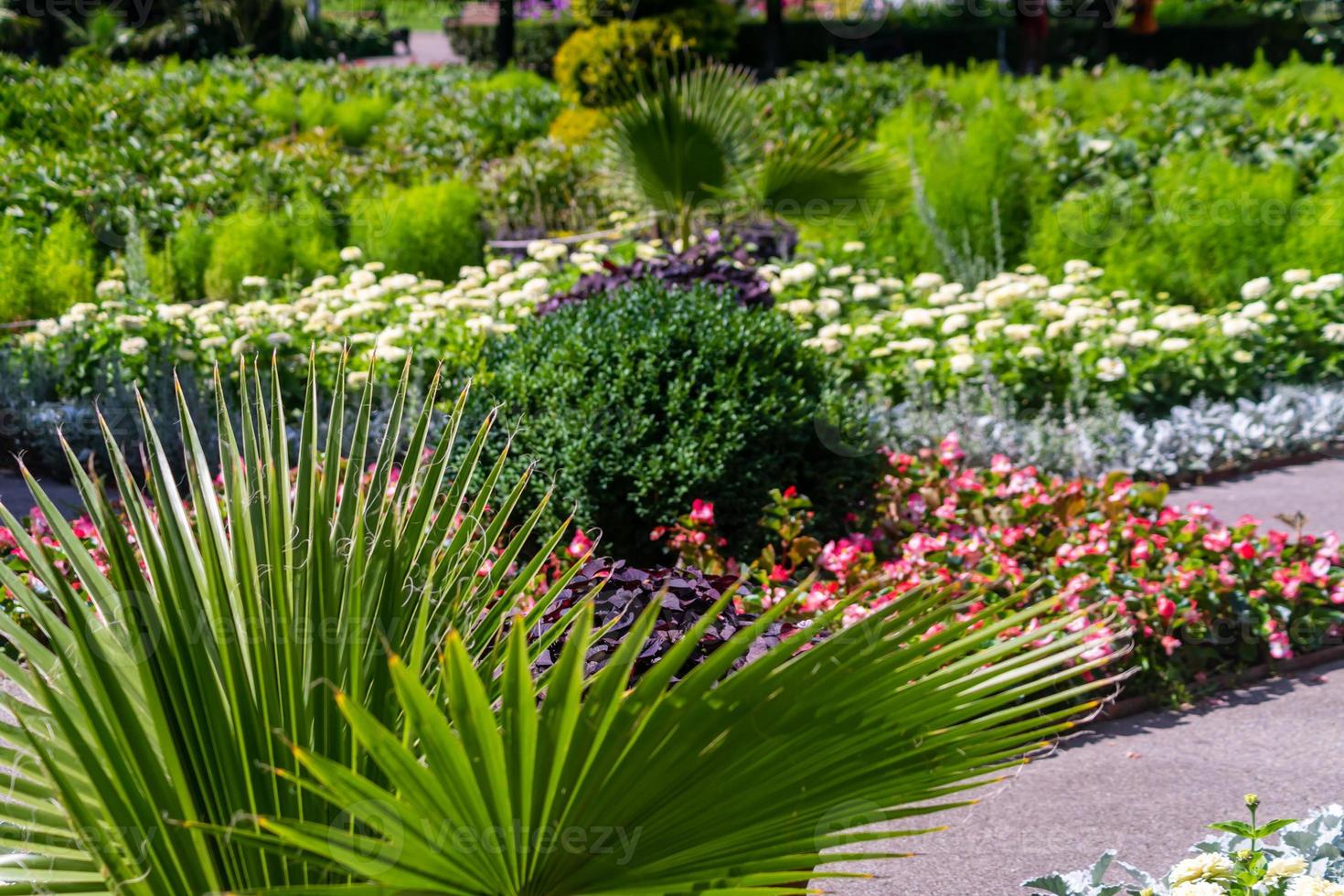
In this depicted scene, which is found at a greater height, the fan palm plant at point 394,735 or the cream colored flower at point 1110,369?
the fan palm plant at point 394,735

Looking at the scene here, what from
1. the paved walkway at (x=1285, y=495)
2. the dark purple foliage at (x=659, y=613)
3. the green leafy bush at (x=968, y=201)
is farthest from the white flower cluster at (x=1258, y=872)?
the green leafy bush at (x=968, y=201)

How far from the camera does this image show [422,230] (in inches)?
385

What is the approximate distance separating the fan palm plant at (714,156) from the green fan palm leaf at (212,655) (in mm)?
5688

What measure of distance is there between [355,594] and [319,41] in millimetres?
36411

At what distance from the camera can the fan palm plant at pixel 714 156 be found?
24.0ft

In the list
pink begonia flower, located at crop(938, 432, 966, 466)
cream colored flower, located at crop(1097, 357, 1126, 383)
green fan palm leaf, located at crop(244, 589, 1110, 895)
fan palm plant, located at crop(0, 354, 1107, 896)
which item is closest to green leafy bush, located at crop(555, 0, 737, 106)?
cream colored flower, located at crop(1097, 357, 1126, 383)

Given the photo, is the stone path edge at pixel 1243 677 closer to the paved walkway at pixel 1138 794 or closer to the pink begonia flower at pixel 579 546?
the paved walkway at pixel 1138 794

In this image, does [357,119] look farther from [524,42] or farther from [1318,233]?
[524,42]

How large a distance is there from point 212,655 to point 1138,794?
8.47 ft

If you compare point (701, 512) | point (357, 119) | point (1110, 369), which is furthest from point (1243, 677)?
point (357, 119)

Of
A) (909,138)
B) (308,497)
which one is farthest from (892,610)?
(909,138)

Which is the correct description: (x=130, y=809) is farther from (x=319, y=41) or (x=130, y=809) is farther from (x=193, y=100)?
(x=319, y=41)

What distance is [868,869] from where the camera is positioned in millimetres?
2975

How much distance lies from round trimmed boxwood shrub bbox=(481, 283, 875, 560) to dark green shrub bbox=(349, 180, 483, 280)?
197 inches
